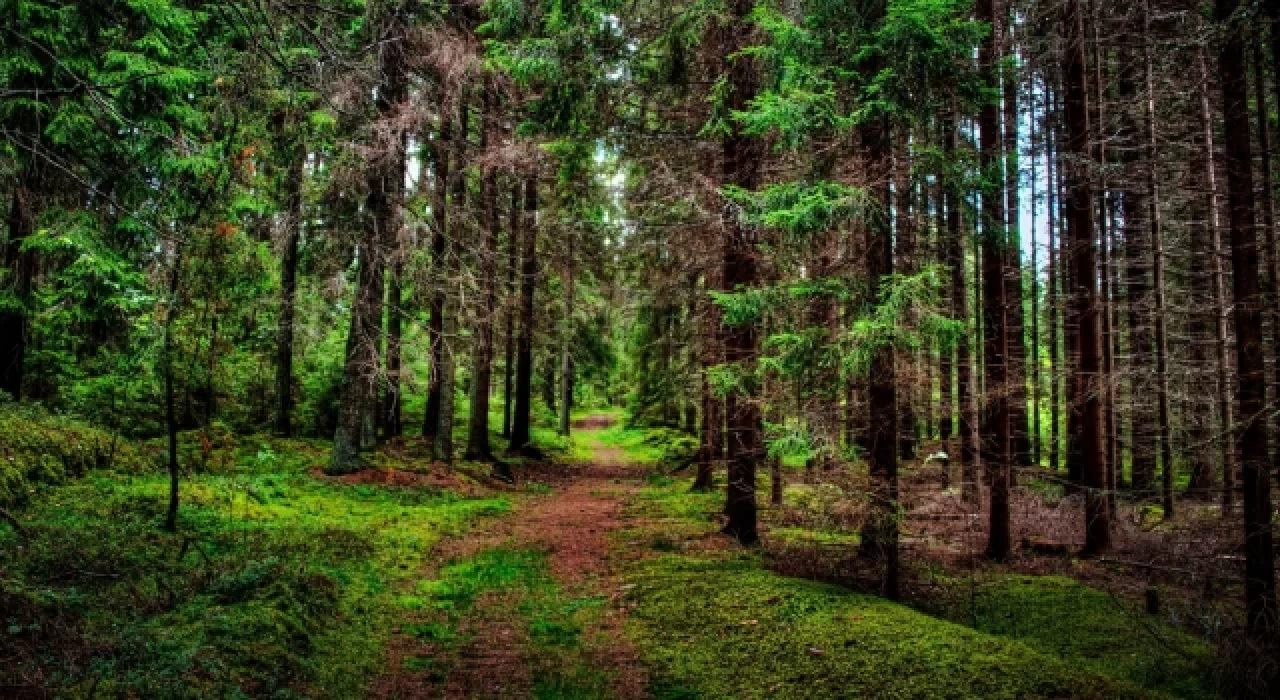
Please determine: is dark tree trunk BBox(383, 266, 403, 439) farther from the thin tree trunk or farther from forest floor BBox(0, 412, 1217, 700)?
the thin tree trunk

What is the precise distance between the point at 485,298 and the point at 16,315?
8.39 metres

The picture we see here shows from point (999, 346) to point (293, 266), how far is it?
54.8ft

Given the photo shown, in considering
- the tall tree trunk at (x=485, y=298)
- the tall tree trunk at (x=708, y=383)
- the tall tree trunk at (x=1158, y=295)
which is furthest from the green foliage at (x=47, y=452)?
the tall tree trunk at (x=1158, y=295)

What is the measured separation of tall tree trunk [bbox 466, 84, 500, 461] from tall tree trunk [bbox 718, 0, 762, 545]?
509 centimetres

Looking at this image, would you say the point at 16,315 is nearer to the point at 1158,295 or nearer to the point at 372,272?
the point at 372,272

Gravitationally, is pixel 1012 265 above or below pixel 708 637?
above

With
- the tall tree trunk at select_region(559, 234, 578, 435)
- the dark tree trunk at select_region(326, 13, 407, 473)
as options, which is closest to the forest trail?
the dark tree trunk at select_region(326, 13, 407, 473)

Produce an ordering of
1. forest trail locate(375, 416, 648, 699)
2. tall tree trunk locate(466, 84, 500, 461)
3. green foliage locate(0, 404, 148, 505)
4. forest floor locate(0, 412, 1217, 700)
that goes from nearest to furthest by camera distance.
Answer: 1. forest floor locate(0, 412, 1217, 700)
2. forest trail locate(375, 416, 648, 699)
3. green foliage locate(0, 404, 148, 505)
4. tall tree trunk locate(466, 84, 500, 461)

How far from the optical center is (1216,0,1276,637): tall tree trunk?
240 inches

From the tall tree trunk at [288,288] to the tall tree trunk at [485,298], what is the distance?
11.4 feet

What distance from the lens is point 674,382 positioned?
656 inches

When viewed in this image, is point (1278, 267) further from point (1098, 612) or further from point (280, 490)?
point (280, 490)

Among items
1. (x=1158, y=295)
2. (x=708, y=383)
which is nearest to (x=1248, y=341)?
(x=1158, y=295)

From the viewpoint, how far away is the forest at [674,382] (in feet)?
18.3
